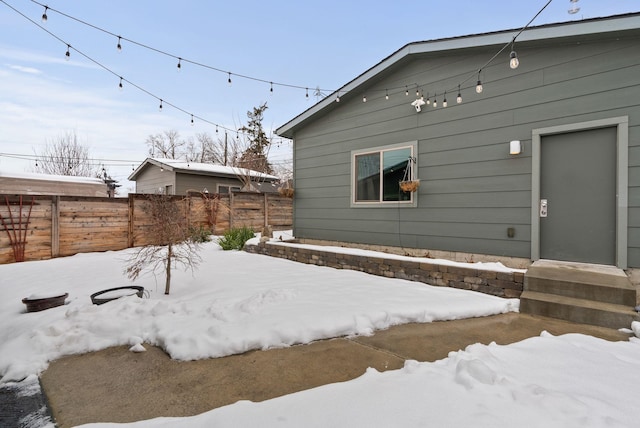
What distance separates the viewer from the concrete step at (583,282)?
2.90 m

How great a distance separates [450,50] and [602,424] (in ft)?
16.1

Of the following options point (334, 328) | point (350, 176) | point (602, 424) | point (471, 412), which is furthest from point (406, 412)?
point (350, 176)

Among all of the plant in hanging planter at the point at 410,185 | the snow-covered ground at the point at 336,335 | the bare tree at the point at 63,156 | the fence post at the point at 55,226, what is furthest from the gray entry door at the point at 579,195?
the bare tree at the point at 63,156

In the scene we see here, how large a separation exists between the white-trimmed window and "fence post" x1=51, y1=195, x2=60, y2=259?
21.5 ft

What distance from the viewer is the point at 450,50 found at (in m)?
4.62

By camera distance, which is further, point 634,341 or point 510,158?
point 510,158

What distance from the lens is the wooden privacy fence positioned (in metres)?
6.00

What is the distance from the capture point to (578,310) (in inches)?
114

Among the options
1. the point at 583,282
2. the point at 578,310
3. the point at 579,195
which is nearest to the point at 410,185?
the point at 579,195

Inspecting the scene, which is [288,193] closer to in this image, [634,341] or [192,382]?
[192,382]

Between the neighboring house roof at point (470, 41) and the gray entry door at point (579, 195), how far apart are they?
46.8 inches

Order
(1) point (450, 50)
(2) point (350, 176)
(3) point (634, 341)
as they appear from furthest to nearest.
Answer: (2) point (350, 176), (1) point (450, 50), (3) point (634, 341)

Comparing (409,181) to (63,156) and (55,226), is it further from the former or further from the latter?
(63,156)

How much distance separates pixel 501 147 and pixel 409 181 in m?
1.40
